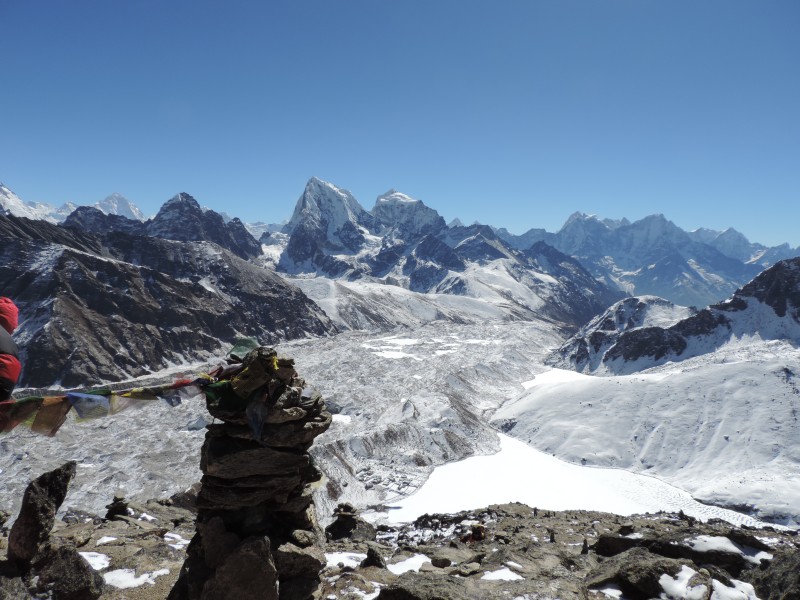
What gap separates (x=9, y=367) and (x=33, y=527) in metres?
10.5

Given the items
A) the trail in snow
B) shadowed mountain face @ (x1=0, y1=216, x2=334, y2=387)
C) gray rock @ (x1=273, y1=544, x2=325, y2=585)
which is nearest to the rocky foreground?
gray rock @ (x1=273, y1=544, x2=325, y2=585)

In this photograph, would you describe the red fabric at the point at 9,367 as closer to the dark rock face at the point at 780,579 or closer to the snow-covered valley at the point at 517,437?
the dark rock face at the point at 780,579

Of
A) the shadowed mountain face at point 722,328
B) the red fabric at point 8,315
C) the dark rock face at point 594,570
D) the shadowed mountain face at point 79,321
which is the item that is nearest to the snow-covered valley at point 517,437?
the shadowed mountain face at point 722,328

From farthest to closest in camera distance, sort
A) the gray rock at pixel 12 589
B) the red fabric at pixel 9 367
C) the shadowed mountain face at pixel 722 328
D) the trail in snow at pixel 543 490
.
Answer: the shadowed mountain face at pixel 722 328 < the trail in snow at pixel 543 490 < the gray rock at pixel 12 589 < the red fabric at pixel 9 367

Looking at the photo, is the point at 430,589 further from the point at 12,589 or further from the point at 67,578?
the point at 12,589

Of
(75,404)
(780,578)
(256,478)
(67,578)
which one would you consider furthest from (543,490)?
(75,404)

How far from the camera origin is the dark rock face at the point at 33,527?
16.2 m

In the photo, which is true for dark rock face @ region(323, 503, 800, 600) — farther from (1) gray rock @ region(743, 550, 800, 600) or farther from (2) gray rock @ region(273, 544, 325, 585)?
(2) gray rock @ region(273, 544, 325, 585)

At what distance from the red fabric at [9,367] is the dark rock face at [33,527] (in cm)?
879

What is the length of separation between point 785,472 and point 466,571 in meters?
98.0

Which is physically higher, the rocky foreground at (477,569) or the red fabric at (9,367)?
the red fabric at (9,367)

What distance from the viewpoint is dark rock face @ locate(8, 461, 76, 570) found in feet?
53.1

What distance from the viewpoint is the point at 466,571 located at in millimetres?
18703

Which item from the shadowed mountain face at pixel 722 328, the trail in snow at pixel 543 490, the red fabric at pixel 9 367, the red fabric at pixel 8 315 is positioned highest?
the red fabric at pixel 8 315
